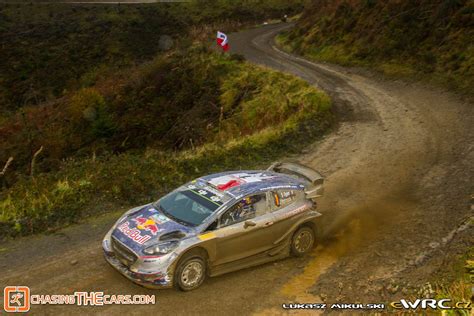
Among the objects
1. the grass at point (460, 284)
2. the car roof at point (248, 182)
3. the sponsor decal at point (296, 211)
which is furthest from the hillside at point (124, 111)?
the grass at point (460, 284)

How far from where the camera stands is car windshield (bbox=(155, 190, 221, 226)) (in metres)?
9.88

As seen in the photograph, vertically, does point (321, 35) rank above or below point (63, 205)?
above

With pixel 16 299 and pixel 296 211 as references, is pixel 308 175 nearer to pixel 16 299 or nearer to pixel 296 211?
pixel 296 211

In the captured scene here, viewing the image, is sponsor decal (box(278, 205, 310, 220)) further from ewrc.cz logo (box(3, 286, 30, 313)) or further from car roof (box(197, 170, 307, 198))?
ewrc.cz logo (box(3, 286, 30, 313))

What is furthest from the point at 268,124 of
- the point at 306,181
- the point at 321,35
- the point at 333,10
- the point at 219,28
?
the point at 219,28

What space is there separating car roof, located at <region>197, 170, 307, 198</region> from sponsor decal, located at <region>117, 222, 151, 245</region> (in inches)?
73.4

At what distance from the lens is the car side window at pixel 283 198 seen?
1077 cm

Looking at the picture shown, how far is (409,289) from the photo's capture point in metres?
9.57

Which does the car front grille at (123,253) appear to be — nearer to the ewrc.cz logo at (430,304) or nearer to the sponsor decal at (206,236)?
the sponsor decal at (206,236)

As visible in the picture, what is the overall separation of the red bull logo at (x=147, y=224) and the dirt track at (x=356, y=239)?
1.10 m

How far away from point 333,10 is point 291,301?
35285 mm

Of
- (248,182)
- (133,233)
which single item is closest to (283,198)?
(248,182)

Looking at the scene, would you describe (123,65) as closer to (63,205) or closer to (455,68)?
(455,68)

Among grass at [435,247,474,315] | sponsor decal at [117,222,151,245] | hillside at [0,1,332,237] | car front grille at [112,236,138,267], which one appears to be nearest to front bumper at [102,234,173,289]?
car front grille at [112,236,138,267]
